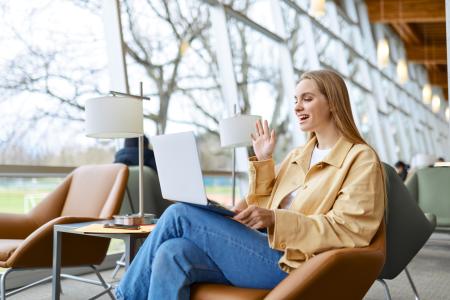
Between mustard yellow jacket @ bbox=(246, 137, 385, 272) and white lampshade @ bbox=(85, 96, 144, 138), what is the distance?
99 cm

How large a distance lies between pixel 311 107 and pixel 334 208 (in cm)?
38

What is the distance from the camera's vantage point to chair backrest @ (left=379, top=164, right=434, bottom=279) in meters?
2.44

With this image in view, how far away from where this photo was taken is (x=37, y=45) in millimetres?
3744

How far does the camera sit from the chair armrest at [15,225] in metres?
2.81

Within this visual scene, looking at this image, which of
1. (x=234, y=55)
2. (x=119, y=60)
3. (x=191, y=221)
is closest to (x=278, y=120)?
(x=234, y=55)

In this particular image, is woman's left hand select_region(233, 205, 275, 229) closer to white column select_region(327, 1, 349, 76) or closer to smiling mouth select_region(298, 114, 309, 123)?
smiling mouth select_region(298, 114, 309, 123)

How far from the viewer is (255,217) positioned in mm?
1524

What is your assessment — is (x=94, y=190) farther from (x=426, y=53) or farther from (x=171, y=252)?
(x=426, y=53)

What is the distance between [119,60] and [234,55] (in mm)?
1969

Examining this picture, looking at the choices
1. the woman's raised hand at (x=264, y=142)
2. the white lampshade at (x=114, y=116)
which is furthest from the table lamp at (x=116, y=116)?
the woman's raised hand at (x=264, y=142)

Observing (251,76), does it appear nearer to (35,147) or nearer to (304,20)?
(304,20)

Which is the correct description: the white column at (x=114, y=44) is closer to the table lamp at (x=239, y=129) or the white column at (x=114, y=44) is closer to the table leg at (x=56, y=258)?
the table lamp at (x=239, y=129)

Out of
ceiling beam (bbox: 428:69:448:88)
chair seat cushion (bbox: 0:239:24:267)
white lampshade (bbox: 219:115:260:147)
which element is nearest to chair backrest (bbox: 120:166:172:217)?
white lampshade (bbox: 219:115:260:147)

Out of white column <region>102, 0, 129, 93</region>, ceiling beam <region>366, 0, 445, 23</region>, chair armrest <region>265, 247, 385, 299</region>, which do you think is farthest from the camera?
ceiling beam <region>366, 0, 445, 23</region>
